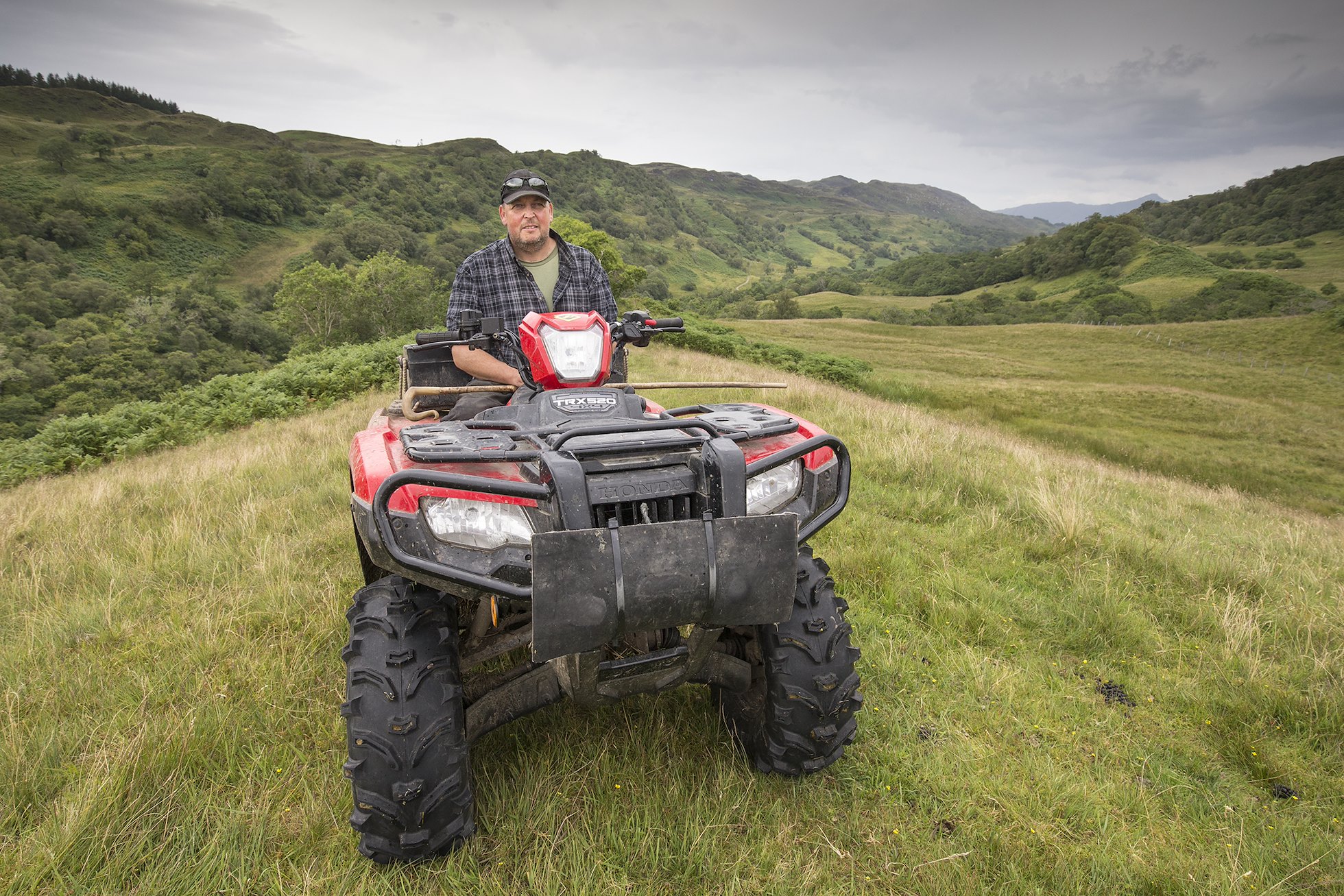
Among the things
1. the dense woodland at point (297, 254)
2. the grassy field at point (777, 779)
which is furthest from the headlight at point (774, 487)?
the dense woodland at point (297, 254)

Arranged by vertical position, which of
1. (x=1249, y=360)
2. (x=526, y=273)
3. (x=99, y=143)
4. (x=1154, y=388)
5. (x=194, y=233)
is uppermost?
(x=99, y=143)

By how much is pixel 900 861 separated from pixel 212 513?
17.8 ft

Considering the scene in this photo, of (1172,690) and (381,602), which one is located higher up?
(381,602)

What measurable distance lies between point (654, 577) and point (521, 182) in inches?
130

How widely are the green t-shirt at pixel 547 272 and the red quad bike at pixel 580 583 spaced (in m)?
2.10

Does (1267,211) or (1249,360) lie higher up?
(1267,211)

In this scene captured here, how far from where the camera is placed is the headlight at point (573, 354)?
8.91 feet

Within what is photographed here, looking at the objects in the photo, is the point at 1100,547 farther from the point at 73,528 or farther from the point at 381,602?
the point at 73,528

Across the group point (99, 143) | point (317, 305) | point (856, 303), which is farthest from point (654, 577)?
point (99, 143)

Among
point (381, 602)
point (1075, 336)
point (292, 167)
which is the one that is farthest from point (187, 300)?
point (1075, 336)

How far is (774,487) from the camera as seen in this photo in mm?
2209

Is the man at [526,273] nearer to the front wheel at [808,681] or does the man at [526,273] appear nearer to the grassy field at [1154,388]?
the front wheel at [808,681]

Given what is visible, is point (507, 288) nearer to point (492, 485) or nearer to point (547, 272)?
point (547, 272)

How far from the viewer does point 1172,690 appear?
3148mm
